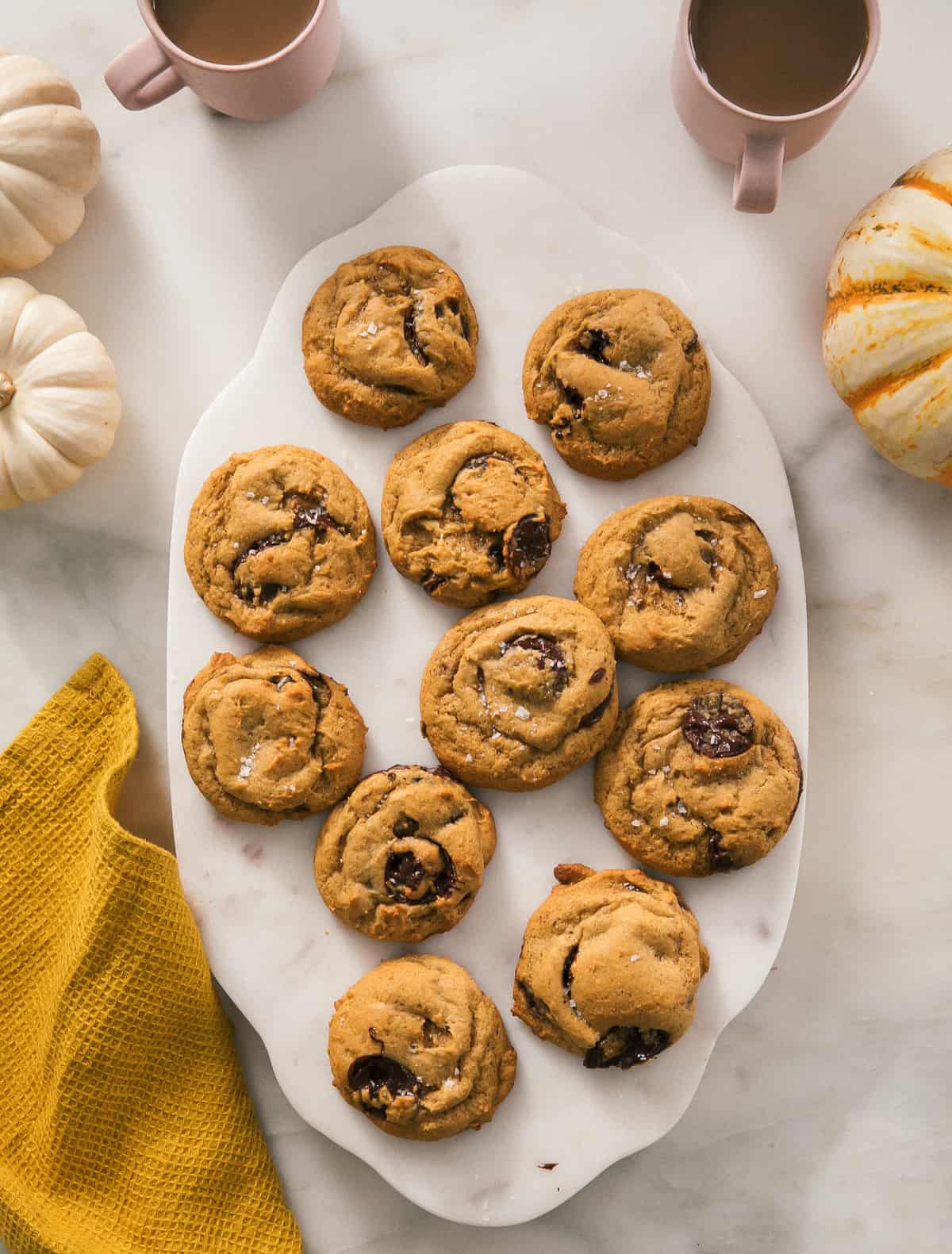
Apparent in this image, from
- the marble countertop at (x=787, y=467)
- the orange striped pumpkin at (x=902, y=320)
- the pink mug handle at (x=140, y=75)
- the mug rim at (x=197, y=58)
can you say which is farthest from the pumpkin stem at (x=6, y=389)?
the orange striped pumpkin at (x=902, y=320)

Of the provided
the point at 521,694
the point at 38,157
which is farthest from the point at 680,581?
the point at 38,157

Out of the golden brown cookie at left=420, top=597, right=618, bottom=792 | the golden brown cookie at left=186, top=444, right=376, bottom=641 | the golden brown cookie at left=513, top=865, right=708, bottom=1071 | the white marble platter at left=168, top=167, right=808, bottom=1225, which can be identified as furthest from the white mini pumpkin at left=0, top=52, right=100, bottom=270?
the golden brown cookie at left=513, top=865, right=708, bottom=1071

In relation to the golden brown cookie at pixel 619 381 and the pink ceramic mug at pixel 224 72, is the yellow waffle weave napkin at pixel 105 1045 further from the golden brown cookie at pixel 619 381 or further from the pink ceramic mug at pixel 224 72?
the pink ceramic mug at pixel 224 72

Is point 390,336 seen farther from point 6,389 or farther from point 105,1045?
point 105,1045

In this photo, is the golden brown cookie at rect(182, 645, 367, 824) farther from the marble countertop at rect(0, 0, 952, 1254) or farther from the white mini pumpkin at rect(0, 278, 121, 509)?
the white mini pumpkin at rect(0, 278, 121, 509)

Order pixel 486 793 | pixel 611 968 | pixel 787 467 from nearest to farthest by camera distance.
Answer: pixel 611 968, pixel 486 793, pixel 787 467

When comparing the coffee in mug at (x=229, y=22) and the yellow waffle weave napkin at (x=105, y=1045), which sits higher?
the coffee in mug at (x=229, y=22)

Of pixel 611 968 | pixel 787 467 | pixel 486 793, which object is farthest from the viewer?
pixel 787 467
